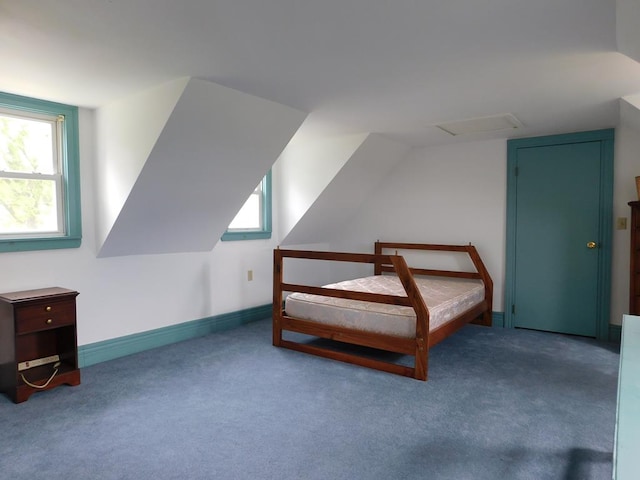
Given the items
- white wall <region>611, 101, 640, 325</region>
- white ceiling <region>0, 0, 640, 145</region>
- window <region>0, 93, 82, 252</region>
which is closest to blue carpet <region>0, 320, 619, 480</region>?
white wall <region>611, 101, 640, 325</region>

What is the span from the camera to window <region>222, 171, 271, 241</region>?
15.1 feet

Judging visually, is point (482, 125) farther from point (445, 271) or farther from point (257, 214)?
point (257, 214)

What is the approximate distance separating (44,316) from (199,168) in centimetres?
143

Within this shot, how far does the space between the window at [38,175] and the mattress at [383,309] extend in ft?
6.13

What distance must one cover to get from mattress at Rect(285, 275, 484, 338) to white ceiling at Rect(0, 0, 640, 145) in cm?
155

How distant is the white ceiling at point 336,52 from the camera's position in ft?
5.72

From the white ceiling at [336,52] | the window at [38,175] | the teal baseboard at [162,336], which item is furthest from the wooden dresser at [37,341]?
the white ceiling at [336,52]

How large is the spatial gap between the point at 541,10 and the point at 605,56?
0.75 meters

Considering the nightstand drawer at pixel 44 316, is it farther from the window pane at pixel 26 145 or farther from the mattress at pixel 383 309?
the mattress at pixel 383 309

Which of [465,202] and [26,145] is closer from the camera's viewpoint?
[26,145]

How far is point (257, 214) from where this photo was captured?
15.6 feet

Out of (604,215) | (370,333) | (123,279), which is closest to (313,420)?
(370,333)

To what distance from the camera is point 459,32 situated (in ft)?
6.39

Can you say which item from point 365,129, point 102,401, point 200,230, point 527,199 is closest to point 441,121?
point 365,129
